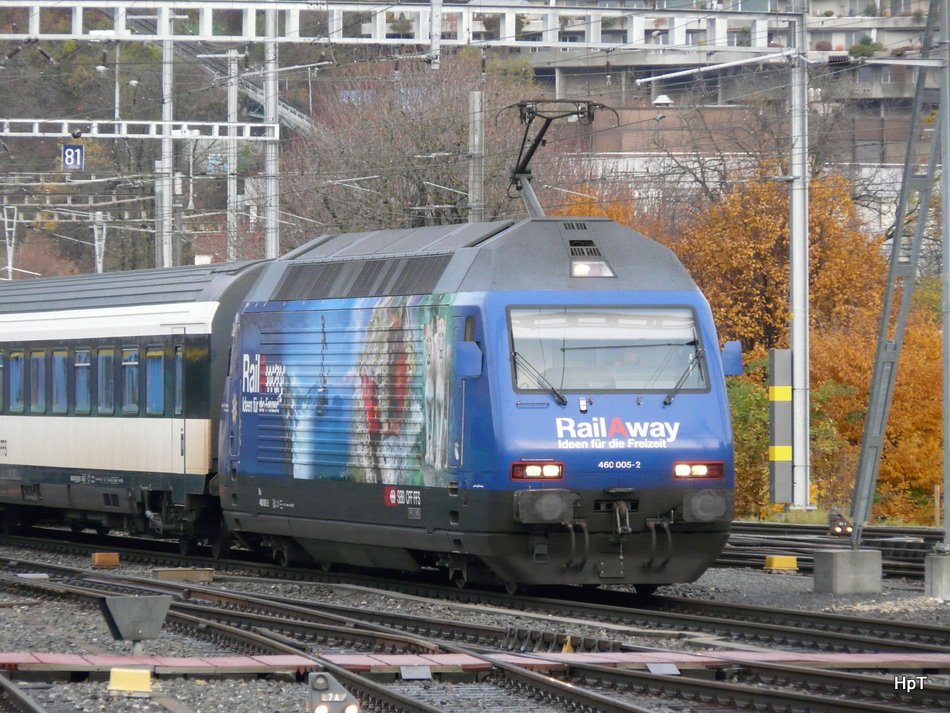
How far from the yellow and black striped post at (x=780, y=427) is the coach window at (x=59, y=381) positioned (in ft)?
30.1

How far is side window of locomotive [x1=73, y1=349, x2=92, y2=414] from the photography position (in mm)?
22250

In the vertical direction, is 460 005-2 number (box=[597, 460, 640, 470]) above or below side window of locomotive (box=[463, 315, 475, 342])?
below

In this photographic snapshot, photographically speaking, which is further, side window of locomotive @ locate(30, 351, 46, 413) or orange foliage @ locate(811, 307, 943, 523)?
orange foliage @ locate(811, 307, 943, 523)

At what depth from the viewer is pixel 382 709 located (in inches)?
391

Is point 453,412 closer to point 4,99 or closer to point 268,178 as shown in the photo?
point 268,178

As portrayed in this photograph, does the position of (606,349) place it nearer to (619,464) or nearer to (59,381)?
(619,464)

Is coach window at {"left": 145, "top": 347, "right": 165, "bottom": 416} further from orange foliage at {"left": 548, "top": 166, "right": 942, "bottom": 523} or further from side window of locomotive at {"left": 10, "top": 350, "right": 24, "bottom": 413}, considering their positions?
orange foliage at {"left": 548, "top": 166, "right": 942, "bottom": 523}

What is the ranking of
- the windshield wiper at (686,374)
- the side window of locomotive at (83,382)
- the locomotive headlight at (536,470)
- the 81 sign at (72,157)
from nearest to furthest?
the locomotive headlight at (536,470), the windshield wiper at (686,374), the side window of locomotive at (83,382), the 81 sign at (72,157)

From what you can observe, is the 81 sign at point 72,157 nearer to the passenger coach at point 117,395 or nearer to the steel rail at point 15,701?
the passenger coach at point 117,395

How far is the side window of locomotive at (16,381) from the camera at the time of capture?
2383cm

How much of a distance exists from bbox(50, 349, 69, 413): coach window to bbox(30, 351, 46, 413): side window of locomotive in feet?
0.75

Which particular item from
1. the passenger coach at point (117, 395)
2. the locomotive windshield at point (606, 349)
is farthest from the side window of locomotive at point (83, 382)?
the locomotive windshield at point (606, 349)

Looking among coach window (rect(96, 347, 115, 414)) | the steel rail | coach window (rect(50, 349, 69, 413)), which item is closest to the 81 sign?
coach window (rect(50, 349, 69, 413))

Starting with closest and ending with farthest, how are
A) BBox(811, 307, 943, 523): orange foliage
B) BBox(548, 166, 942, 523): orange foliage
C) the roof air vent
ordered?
the roof air vent
BBox(811, 307, 943, 523): orange foliage
BBox(548, 166, 942, 523): orange foliage
